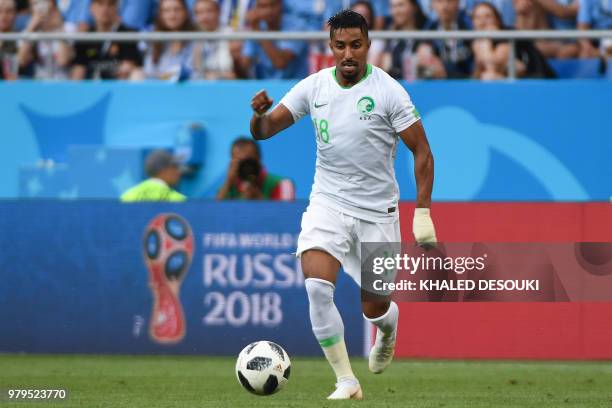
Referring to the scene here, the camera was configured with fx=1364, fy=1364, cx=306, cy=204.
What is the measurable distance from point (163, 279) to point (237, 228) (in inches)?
35.0

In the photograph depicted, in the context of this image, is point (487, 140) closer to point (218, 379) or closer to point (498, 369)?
point (498, 369)

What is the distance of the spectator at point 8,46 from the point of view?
1538 cm

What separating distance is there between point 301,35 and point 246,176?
1603 mm

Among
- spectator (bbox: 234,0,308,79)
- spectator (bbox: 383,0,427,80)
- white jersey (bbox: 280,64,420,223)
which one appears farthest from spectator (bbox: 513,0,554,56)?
white jersey (bbox: 280,64,420,223)

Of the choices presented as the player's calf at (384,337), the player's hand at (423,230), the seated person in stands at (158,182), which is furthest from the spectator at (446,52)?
the player's hand at (423,230)

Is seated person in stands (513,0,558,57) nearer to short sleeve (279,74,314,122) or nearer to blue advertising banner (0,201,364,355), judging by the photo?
blue advertising banner (0,201,364,355)

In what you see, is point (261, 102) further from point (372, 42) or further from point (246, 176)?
point (372, 42)

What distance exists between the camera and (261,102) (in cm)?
876

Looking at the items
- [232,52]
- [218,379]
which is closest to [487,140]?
[232,52]

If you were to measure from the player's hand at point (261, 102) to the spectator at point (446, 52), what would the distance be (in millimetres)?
5840

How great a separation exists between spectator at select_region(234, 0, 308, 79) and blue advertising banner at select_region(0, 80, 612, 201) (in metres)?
0.22

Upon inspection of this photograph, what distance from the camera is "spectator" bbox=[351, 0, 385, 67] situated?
14422 millimetres

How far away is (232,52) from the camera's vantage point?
1504 cm

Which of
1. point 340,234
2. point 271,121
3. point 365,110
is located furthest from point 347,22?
point 340,234
